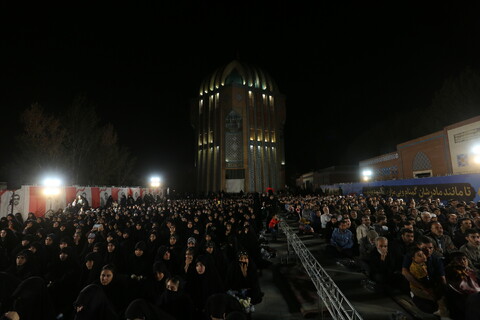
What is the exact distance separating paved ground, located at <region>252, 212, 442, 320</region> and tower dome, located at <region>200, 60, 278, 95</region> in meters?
38.7

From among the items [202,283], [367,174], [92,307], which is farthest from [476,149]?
[92,307]

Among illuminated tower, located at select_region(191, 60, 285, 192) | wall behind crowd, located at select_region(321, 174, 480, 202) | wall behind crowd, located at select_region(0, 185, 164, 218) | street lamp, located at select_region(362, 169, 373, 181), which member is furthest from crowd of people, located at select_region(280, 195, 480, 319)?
illuminated tower, located at select_region(191, 60, 285, 192)

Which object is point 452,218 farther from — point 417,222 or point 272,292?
point 272,292

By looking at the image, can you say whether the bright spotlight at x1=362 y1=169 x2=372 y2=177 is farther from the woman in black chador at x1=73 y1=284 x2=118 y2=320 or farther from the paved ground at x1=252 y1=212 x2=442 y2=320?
the woman in black chador at x1=73 y1=284 x2=118 y2=320

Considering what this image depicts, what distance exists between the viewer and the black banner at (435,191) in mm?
12541

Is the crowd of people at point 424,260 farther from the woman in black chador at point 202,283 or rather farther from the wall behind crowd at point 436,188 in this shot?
the wall behind crowd at point 436,188

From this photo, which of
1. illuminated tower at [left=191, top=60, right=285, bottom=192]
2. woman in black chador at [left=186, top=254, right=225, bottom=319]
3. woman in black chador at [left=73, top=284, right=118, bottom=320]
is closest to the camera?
woman in black chador at [left=73, top=284, right=118, bottom=320]

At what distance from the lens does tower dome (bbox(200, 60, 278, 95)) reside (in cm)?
4325

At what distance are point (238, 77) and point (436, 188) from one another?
1388 inches

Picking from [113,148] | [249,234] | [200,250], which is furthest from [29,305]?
[113,148]

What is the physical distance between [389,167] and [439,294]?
2973 cm

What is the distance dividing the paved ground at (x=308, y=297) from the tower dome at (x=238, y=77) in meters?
38.7

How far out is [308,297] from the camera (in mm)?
4965

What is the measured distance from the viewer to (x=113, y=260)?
5688mm
